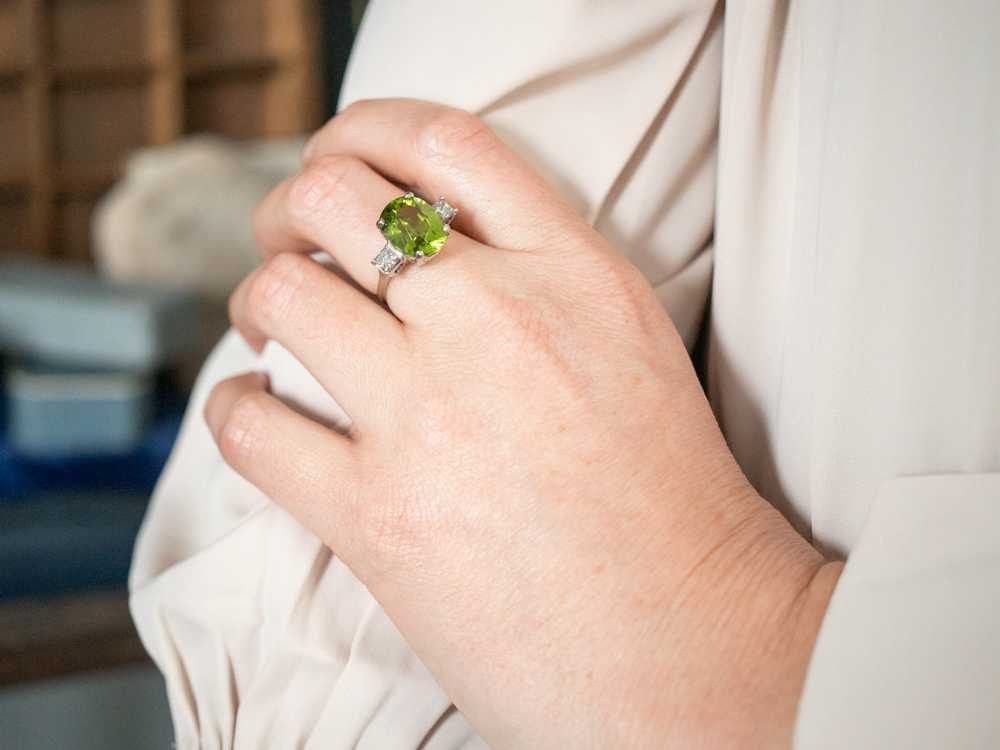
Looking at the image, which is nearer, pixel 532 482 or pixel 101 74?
pixel 532 482

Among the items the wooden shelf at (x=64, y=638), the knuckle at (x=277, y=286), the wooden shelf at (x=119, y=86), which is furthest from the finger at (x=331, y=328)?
the wooden shelf at (x=119, y=86)

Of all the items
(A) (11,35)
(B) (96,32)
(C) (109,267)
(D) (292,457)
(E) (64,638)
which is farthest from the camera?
(B) (96,32)

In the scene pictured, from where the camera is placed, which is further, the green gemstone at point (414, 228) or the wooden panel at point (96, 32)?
the wooden panel at point (96, 32)

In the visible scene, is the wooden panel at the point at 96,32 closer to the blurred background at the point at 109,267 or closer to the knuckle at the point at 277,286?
the blurred background at the point at 109,267

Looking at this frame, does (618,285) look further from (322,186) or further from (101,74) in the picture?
(101,74)

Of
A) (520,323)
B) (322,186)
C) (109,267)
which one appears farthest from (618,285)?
(109,267)

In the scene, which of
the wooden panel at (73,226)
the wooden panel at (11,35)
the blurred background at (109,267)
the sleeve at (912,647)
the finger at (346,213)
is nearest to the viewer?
the sleeve at (912,647)
